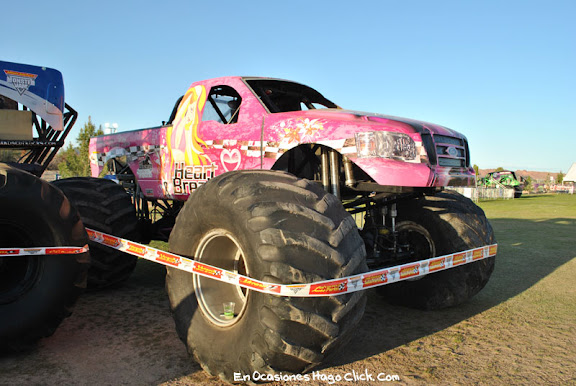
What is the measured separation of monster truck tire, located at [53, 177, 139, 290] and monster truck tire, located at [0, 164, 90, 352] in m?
1.64

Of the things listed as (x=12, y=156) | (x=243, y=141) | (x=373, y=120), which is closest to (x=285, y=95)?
(x=243, y=141)

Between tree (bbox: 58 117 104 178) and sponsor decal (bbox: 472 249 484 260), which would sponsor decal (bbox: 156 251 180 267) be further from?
tree (bbox: 58 117 104 178)

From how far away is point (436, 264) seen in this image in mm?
3793

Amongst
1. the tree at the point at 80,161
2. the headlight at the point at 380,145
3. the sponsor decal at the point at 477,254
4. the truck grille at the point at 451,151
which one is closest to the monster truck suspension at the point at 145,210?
the headlight at the point at 380,145

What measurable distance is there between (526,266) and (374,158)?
5.02 m

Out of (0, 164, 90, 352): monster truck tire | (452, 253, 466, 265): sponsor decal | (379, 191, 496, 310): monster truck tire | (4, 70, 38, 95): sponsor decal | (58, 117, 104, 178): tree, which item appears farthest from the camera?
(58, 117, 104, 178): tree

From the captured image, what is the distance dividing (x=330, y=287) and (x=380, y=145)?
139 cm

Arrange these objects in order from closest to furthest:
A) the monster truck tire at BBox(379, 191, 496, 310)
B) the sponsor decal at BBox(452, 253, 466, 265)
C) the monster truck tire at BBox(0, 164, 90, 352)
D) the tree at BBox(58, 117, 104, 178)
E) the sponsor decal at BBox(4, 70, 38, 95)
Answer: the monster truck tire at BBox(0, 164, 90, 352) → the sponsor decal at BBox(452, 253, 466, 265) → the monster truck tire at BBox(379, 191, 496, 310) → the sponsor decal at BBox(4, 70, 38, 95) → the tree at BBox(58, 117, 104, 178)

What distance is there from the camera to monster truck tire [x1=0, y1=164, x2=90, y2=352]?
3443 millimetres

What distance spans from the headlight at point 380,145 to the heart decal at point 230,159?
4.36 ft

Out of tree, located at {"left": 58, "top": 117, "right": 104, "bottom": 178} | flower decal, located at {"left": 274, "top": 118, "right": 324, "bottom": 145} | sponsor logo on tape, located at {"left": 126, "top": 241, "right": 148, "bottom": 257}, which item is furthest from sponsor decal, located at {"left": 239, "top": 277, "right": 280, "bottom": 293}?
tree, located at {"left": 58, "top": 117, "right": 104, "bottom": 178}

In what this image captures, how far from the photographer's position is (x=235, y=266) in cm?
365

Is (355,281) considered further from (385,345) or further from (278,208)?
(385,345)

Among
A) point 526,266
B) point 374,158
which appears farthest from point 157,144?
point 526,266
